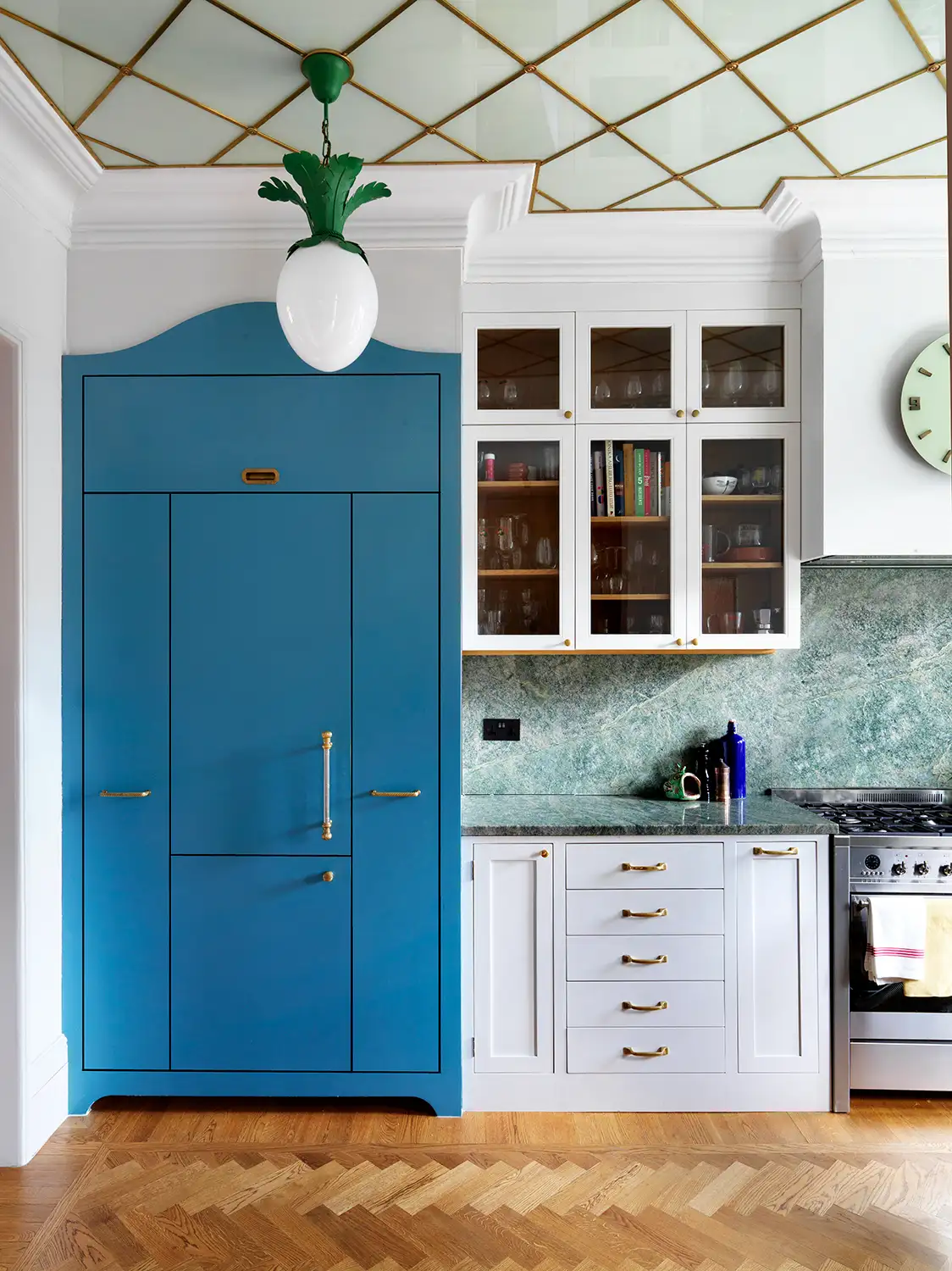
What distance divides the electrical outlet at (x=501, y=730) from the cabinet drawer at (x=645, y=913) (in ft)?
2.24

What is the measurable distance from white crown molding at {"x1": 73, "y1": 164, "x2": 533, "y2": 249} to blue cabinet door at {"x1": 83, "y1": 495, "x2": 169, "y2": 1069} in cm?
79

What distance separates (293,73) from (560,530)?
1.43 meters

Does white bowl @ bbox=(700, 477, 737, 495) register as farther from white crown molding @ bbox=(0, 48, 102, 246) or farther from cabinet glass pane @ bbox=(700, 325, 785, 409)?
white crown molding @ bbox=(0, 48, 102, 246)

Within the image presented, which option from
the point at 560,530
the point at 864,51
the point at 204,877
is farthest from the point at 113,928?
the point at 864,51

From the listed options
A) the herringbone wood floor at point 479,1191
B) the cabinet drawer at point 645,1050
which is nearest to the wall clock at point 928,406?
the cabinet drawer at point 645,1050

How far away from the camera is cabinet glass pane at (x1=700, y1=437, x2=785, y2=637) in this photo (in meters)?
2.86

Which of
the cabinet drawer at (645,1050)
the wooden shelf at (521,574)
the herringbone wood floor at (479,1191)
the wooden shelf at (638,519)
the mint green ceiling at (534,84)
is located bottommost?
the herringbone wood floor at (479,1191)

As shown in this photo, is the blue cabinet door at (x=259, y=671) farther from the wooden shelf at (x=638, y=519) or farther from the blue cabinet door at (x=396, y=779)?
the wooden shelf at (x=638, y=519)

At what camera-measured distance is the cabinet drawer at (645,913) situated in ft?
8.62

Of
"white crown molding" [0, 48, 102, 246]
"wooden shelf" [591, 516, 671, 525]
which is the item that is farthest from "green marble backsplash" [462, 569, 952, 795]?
"white crown molding" [0, 48, 102, 246]

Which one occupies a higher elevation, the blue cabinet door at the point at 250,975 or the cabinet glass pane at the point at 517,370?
the cabinet glass pane at the point at 517,370

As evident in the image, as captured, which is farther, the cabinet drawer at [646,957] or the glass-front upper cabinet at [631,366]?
the glass-front upper cabinet at [631,366]

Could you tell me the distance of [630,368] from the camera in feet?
9.37

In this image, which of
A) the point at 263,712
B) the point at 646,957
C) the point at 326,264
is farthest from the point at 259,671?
the point at 646,957
